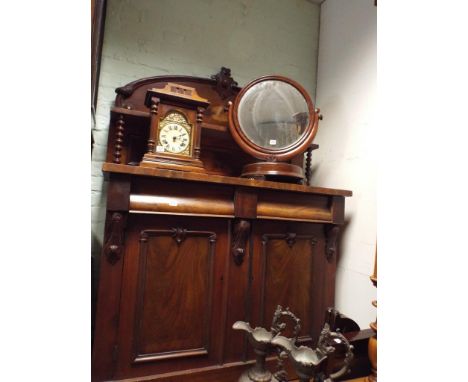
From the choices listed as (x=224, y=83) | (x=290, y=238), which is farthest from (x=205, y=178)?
(x=224, y=83)

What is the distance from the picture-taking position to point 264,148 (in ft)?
4.06

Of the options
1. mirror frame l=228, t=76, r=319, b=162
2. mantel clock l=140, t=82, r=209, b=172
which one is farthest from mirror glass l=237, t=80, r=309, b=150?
mantel clock l=140, t=82, r=209, b=172

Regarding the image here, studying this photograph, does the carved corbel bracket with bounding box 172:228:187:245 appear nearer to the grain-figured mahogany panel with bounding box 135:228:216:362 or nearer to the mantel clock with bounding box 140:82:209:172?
the grain-figured mahogany panel with bounding box 135:228:216:362

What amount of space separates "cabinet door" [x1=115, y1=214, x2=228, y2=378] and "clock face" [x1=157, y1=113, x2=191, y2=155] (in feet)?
0.88

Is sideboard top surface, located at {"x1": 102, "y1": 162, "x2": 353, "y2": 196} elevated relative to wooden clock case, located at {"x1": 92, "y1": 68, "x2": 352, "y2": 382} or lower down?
elevated

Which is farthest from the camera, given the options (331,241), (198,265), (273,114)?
(273,114)

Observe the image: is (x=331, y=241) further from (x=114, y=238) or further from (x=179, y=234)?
(x=114, y=238)

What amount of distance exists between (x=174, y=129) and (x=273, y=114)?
0.49 meters

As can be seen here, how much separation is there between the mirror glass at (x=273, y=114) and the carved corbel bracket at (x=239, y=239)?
41cm

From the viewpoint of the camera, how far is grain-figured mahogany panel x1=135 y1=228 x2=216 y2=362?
899 millimetres

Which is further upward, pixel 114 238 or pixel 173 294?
pixel 114 238

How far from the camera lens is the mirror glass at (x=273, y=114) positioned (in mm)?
1272

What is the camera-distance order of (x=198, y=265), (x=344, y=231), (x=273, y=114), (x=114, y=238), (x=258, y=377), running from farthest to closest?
(x=344, y=231) → (x=273, y=114) → (x=198, y=265) → (x=114, y=238) → (x=258, y=377)

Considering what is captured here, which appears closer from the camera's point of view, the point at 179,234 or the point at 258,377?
the point at 258,377
